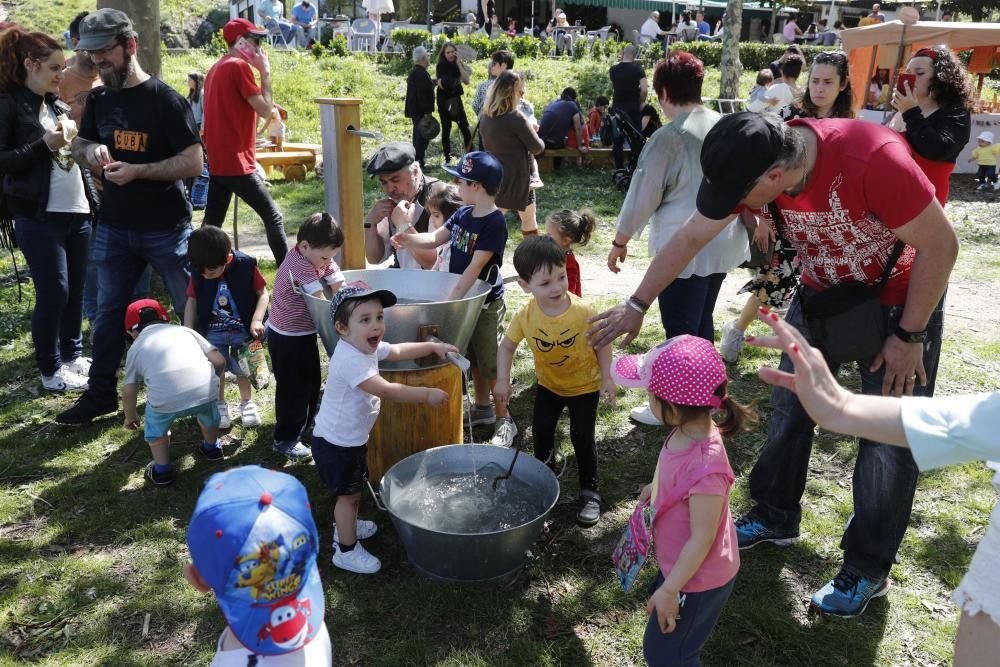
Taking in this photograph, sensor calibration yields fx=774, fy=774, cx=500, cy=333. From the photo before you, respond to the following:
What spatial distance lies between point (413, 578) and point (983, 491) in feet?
8.92

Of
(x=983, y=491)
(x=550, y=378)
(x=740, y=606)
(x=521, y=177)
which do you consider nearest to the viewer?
(x=740, y=606)

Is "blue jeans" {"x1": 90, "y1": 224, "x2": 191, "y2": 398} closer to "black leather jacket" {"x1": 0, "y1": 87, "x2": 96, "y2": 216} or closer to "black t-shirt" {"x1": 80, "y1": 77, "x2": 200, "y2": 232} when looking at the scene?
"black t-shirt" {"x1": 80, "y1": 77, "x2": 200, "y2": 232}

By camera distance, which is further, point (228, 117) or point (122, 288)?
point (228, 117)

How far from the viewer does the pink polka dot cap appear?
2.07 meters

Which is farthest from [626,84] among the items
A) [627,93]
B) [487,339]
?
[487,339]

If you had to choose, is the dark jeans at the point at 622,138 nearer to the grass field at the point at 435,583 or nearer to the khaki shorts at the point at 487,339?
the grass field at the point at 435,583

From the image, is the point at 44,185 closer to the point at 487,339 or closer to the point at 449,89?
the point at 487,339

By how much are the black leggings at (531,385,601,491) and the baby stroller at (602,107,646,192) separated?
725 cm

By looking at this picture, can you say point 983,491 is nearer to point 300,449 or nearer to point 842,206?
point 842,206

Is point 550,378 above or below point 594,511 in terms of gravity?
above

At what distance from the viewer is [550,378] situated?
3.33m

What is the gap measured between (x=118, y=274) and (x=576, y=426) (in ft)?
8.43

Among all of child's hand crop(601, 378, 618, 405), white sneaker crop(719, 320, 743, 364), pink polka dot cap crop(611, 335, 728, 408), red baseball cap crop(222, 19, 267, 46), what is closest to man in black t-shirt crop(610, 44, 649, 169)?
red baseball cap crop(222, 19, 267, 46)

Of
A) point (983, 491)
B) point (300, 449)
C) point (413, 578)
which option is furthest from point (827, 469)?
point (300, 449)
